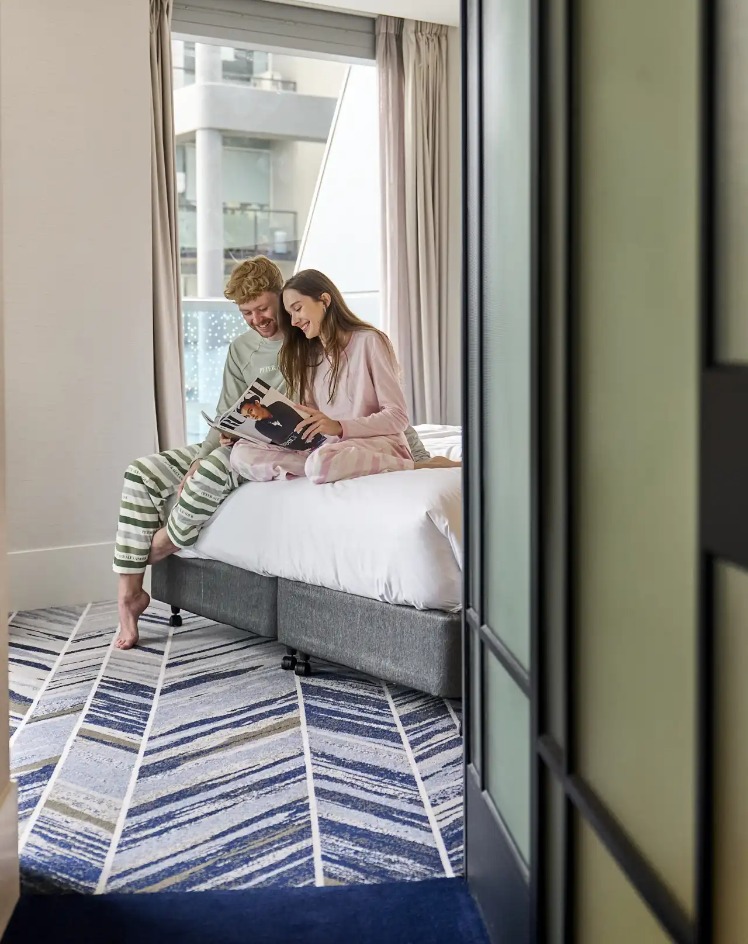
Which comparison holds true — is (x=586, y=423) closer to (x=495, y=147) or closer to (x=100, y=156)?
(x=495, y=147)

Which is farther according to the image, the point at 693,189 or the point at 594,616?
the point at 594,616

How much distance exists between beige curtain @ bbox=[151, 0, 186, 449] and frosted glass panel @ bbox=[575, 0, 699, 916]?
129 inches

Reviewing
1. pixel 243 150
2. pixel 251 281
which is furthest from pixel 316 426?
pixel 243 150

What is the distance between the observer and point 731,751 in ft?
2.28

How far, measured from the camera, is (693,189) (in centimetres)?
74

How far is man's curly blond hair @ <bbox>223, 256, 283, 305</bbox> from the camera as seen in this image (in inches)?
119

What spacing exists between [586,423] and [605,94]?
1.10 ft

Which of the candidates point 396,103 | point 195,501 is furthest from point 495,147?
point 396,103

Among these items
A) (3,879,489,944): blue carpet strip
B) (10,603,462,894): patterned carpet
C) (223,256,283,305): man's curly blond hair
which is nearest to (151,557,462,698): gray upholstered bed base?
(10,603,462,894): patterned carpet

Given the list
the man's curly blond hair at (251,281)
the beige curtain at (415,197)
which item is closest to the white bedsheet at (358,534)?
the man's curly blond hair at (251,281)

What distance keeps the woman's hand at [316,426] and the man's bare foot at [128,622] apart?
90 cm

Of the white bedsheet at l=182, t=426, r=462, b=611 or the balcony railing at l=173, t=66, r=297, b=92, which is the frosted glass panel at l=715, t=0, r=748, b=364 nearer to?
the white bedsheet at l=182, t=426, r=462, b=611

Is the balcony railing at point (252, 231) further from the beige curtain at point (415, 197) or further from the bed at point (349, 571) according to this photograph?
the bed at point (349, 571)

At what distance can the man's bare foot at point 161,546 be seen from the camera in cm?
311
